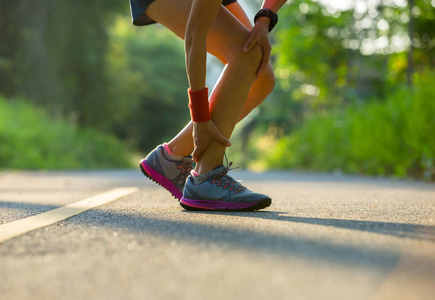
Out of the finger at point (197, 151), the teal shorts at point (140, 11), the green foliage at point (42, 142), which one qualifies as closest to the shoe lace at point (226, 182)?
the finger at point (197, 151)

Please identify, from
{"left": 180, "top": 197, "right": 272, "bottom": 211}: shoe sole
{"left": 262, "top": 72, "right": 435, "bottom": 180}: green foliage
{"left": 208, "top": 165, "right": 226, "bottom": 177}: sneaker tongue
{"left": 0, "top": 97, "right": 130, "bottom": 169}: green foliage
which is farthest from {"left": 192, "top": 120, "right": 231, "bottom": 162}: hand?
{"left": 0, "top": 97, "right": 130, "bottom": 169}: green foliage

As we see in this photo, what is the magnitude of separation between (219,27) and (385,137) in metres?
4.67

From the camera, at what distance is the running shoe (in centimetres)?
236

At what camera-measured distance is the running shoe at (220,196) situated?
2359 millimetres

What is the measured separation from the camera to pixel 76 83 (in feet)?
54.0

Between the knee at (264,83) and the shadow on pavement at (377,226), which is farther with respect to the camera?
the knee at (264,83)

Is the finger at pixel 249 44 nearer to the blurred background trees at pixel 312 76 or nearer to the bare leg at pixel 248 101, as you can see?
the bare leg at pixel 248 101

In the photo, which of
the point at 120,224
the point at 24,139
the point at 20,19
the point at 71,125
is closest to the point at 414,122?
the point at 120,224

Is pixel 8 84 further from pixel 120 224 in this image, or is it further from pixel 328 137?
pixel 120 224

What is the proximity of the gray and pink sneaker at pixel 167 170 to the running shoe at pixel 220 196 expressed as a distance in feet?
0.80

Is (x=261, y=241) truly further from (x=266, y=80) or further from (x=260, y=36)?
(x=266, y=80)

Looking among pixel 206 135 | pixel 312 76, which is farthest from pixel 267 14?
pixel 312 76

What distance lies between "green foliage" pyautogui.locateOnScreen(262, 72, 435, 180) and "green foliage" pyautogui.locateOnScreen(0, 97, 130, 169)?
216 inches

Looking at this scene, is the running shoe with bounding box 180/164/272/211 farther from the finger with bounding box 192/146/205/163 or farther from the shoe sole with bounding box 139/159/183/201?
the shoe sole with bounding box 139/159/183/201
